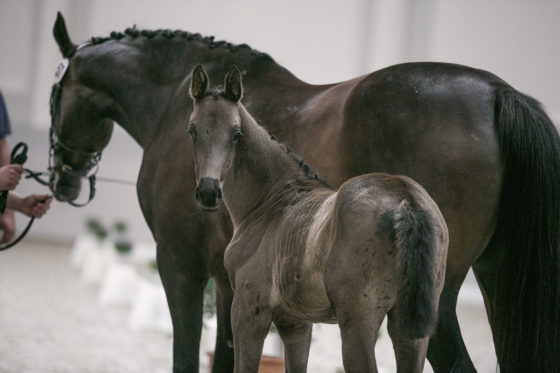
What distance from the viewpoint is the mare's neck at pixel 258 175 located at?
2.33 metres

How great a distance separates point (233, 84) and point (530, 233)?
1.14m

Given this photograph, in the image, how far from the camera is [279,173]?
93.7 inches

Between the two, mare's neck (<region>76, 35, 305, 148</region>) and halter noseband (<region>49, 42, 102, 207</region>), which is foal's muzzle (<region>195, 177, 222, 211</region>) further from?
halter noseband (<region>49, 42, 102, 207</region>)

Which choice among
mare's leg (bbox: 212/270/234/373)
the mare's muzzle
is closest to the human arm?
the mare's muzzle

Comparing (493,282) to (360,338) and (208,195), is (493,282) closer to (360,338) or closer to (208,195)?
(360,338)

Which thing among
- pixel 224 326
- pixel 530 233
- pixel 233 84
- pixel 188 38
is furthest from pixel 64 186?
pixel 530 233

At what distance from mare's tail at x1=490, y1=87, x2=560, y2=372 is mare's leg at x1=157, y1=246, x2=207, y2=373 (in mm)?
1334

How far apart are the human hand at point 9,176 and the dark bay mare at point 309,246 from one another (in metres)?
1.47

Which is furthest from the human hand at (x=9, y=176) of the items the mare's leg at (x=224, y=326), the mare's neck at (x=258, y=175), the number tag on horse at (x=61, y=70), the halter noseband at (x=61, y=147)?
the mare's neck at (x=258, y=175)

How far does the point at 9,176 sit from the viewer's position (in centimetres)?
338

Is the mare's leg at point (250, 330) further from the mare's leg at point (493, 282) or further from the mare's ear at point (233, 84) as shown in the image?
the mare's leg at point (493, 282)

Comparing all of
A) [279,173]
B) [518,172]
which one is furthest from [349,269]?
[518,172]

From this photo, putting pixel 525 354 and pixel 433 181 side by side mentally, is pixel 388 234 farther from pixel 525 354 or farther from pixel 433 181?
pixel 525 354

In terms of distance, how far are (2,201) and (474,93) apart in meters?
2.32
